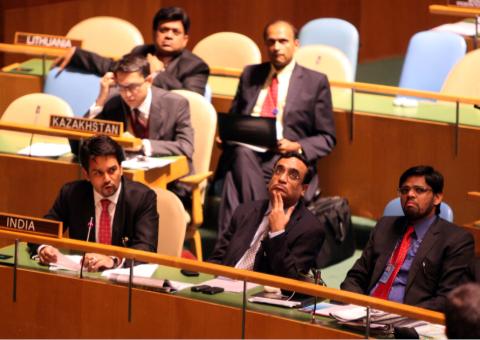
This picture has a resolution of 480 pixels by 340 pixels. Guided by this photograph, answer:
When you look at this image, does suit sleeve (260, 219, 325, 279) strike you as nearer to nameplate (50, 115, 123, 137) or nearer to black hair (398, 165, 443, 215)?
black hair (398, 165, 443, 215)

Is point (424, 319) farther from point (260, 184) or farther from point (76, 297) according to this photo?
point (260, 184)

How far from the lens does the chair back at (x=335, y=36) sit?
840 cm

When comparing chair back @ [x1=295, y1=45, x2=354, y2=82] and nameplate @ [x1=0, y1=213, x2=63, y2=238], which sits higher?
chair back @ [x1=295, y1=45, x2=354, y2=82]

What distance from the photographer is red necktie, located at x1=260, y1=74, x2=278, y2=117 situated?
677cm

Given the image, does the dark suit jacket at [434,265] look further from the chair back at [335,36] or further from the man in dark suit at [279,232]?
the chair back at [335,36]

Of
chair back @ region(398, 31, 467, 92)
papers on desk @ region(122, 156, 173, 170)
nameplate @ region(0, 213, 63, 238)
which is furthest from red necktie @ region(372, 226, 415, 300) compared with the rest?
chair back @ region(398, 31, 467, 92)

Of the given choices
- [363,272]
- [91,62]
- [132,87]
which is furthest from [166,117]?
[363,272]

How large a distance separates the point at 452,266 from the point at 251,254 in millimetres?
832

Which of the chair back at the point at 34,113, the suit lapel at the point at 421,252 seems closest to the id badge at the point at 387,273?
the suit lapel at the point at 421,252

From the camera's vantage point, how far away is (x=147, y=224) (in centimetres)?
534

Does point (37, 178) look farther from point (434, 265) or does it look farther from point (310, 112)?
point (434, 265)

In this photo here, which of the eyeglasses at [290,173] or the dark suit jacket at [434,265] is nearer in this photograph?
the dark suit jacket at [434,265]

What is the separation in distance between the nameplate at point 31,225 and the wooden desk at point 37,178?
1207 mm

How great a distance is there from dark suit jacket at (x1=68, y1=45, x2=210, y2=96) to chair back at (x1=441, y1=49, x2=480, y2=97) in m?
1.29
